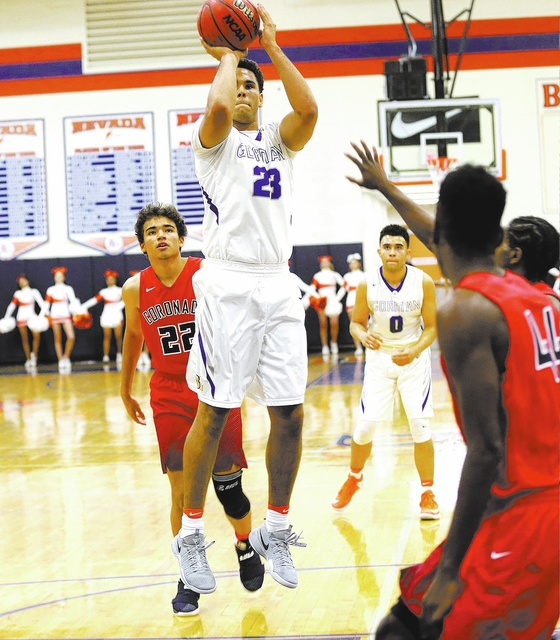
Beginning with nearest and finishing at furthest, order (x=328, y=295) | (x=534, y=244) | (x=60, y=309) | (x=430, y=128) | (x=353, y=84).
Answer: (x=534, y=244)
(x=430, y=128)
(x=328, y=295)
(x=60, y=309)
(x=353, y=84)

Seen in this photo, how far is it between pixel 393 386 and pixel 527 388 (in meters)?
3.84

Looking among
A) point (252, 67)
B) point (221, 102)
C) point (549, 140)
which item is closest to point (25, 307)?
point (549, 140)

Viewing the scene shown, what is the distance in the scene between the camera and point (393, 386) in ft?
18.6

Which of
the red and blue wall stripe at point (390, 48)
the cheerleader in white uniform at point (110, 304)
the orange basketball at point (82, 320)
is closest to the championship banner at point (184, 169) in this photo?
the red and blue wall stripe at point (390, 48)

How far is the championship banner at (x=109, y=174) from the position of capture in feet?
57.9

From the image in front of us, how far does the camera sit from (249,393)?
12.3 feet

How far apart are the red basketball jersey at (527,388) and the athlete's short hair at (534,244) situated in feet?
3.75

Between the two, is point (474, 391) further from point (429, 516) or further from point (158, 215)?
point (429, 516)

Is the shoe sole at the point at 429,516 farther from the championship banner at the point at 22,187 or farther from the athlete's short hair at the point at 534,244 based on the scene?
the championship banner at the point at 22,187

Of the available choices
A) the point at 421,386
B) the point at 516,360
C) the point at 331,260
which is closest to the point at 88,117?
the point at 331,260

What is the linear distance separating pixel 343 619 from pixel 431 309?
2.59m

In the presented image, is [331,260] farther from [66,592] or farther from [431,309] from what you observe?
[66,592]

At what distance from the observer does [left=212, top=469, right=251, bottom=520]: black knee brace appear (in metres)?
4.10

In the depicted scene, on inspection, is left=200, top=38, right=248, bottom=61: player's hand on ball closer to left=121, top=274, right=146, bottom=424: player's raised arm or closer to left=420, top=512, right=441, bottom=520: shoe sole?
left=121, top=274, right=146, bottom=424: player's raised arm
